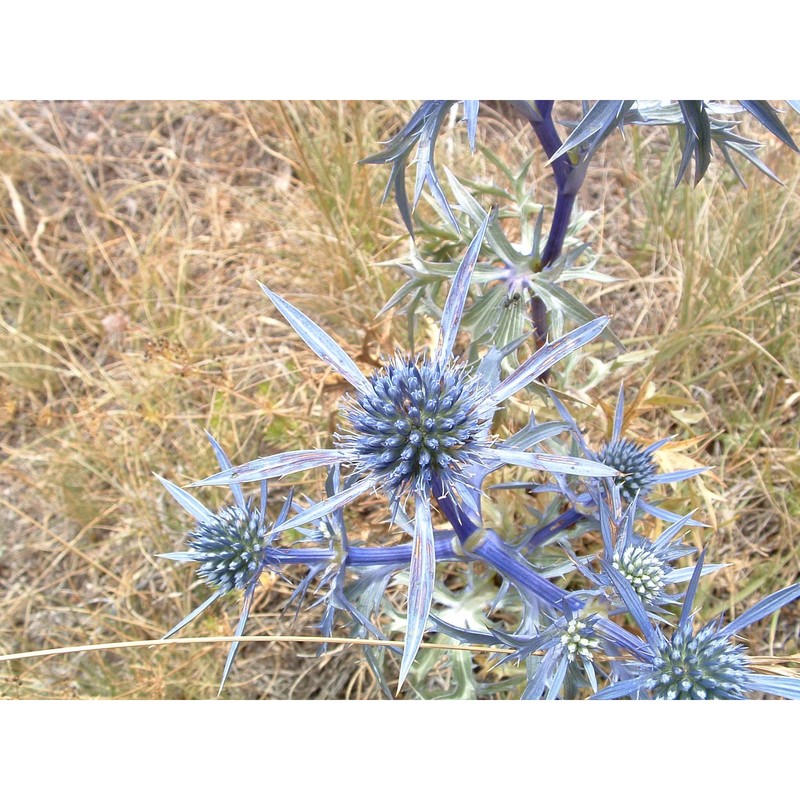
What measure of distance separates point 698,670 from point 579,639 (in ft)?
0.48

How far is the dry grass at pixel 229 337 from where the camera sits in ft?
5.60

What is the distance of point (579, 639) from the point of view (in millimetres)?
892

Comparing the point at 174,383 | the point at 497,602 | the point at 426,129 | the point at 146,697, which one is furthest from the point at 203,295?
the point at 497,602

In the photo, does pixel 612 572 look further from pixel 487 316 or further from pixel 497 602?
pixel 487 316

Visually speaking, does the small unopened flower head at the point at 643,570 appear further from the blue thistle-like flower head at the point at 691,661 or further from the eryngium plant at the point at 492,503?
the blue thistle-like flower head at the point at 691,661

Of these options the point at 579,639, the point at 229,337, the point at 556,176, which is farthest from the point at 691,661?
the point at 229,337

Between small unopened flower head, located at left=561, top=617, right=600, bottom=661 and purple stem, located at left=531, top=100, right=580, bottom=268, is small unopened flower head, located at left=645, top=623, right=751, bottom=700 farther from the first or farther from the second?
purple stem, located at left=531, top=100, right=580, bottom=268

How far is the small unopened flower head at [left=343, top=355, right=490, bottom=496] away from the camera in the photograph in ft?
2.72

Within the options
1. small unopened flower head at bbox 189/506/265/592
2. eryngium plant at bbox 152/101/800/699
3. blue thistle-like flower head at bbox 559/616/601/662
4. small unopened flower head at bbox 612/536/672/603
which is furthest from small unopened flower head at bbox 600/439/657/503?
small unopened flower head at bbox 189/506/265/592

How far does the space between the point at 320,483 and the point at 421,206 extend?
899 millimetres

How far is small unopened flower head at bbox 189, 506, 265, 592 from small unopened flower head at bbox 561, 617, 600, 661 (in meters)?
0.44

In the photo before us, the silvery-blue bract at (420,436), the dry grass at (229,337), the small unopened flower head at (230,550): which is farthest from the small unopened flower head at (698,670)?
the dry grass at (229,337)

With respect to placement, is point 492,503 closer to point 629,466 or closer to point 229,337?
point 629,466

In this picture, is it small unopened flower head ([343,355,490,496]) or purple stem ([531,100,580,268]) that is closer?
small unopened flower head ([343,355,490,496])
